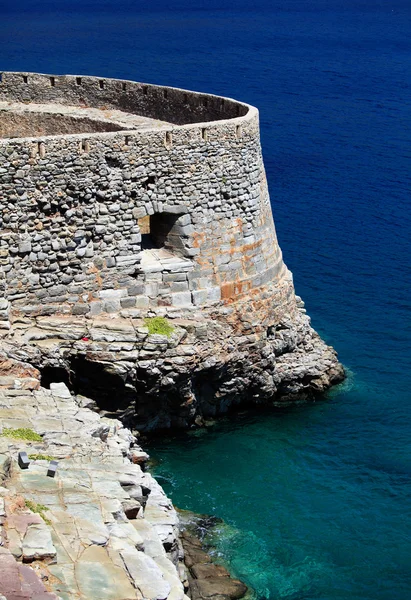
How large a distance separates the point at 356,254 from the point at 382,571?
22456 millimetres

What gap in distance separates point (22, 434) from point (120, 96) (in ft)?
58.2

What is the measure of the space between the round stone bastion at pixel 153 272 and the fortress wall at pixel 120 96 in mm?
1422

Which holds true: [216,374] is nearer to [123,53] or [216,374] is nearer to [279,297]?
[279,297]

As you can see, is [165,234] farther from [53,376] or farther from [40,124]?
[40,124]

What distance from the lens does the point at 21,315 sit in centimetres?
3009

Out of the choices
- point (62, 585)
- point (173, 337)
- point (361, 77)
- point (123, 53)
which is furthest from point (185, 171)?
point (123, 53)

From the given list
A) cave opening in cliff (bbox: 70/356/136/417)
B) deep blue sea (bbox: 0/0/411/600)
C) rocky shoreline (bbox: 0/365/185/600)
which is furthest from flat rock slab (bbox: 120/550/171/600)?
cave opening in cliff (bbox: 70/356/136/417)

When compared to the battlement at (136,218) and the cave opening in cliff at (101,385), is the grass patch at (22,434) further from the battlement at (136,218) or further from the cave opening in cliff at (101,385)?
the battlement at (136,218)

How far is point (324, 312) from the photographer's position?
41375 millimetres

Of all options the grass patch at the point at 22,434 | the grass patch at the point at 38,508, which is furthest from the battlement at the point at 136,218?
the grass patch at the point at 38,508

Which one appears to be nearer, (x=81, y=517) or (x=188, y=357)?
(x=81, y=517)

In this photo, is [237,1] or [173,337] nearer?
[173,337]

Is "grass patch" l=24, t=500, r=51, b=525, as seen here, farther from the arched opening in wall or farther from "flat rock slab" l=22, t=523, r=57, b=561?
the arched opening in wall

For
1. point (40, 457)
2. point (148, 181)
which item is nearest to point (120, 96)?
point (148, 181)
